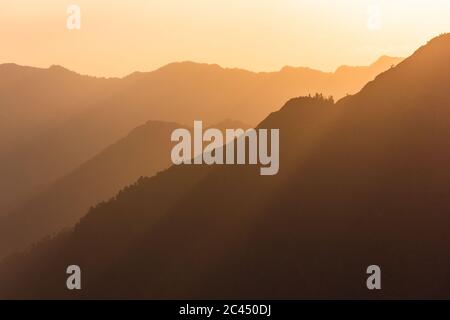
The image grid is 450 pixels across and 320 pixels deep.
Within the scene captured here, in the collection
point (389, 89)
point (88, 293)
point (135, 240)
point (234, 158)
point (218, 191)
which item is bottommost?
point (88, 293)

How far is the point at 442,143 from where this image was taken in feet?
260

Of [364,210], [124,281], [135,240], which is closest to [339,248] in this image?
[364,210]

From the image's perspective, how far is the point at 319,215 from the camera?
83.5m

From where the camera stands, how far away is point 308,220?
3302 inches

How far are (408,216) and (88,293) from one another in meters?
68.4

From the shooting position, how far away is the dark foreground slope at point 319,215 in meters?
72.8

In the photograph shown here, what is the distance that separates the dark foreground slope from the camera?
7281 centimetres

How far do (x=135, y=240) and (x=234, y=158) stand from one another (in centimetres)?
2589
